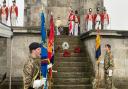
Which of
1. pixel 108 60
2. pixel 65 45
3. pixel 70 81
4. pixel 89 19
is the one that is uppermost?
pixel 89 19

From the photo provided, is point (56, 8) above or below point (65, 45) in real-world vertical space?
above

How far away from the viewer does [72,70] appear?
22.4m

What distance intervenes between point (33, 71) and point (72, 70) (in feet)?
40.7

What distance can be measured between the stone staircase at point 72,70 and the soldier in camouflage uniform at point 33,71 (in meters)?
11.0

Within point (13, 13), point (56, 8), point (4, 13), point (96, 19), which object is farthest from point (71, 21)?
point (4, 13)

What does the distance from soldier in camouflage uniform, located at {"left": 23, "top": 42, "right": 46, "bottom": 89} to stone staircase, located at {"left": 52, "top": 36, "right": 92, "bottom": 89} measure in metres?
11.0

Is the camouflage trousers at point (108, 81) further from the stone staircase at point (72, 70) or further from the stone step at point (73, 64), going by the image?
the stone step at point (73, 64)

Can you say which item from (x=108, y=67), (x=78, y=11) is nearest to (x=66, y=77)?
(x=108, y=67)

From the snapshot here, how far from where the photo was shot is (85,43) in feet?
78.8

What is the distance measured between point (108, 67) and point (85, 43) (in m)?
3.66

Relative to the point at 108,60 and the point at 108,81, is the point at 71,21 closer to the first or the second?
the point at 108,81

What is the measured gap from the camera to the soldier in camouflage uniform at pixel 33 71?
390 inches

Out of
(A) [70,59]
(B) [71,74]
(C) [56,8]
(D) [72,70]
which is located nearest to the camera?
(B) [71,74]

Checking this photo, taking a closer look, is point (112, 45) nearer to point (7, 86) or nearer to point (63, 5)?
point (7, 86)
